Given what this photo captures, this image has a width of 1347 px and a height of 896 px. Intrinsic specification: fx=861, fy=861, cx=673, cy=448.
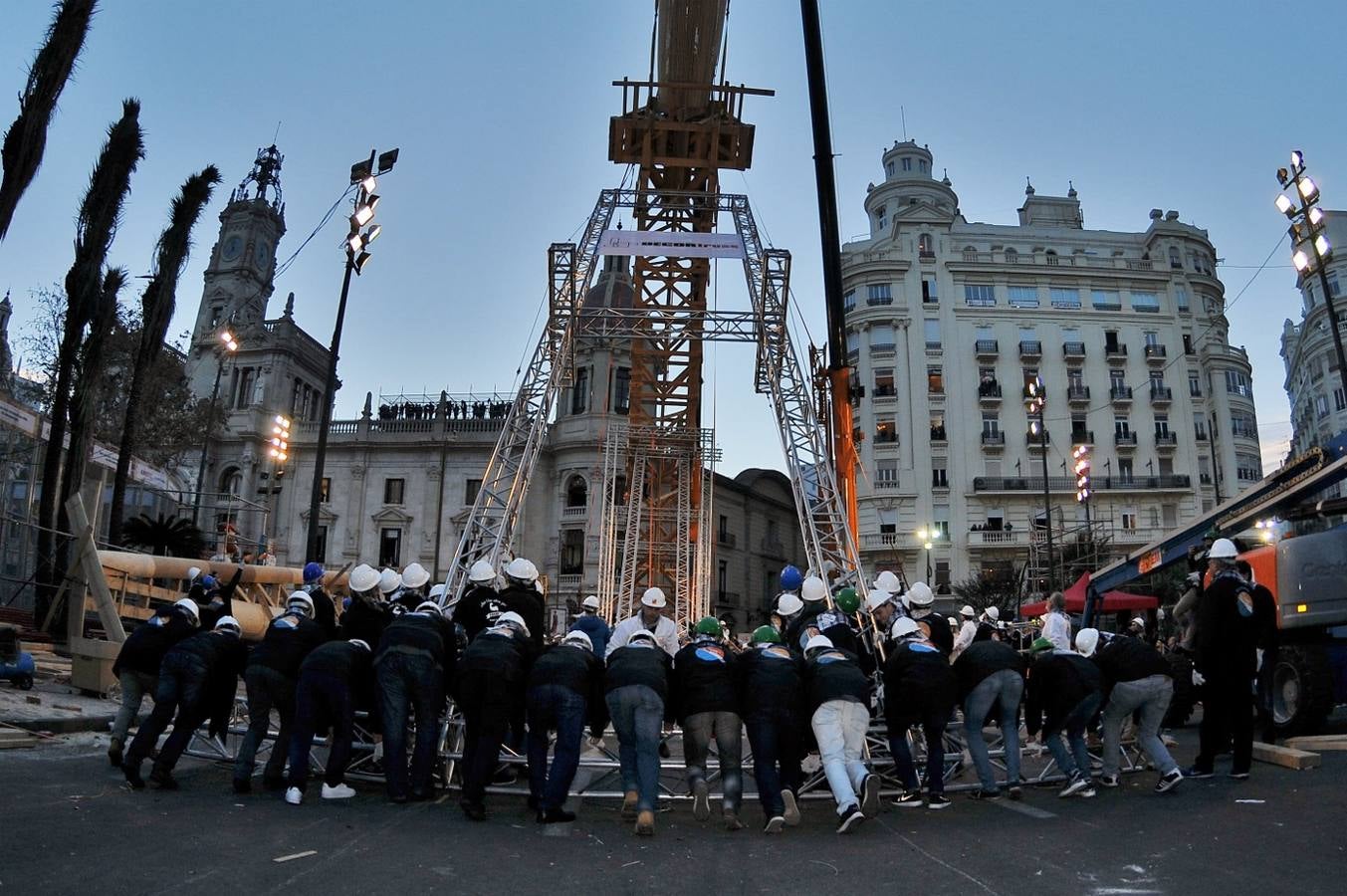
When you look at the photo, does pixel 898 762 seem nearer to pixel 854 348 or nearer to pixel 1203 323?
pixel 854 348

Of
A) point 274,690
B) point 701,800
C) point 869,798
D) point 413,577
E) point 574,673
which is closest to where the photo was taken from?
point 869,798

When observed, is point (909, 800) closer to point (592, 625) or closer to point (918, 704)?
point (918, 704)

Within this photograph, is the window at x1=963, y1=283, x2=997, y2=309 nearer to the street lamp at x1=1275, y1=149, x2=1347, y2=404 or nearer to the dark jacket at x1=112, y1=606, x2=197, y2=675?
the street lamp at x1=1275, y1=149, x2=1347, y2=404

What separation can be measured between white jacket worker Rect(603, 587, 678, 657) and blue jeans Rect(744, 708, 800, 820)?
1267mm

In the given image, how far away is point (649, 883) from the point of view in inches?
196

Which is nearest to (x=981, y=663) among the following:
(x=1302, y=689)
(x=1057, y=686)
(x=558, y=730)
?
(x=1057, y=686)

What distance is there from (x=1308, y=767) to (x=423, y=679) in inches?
339

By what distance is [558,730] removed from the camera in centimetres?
689

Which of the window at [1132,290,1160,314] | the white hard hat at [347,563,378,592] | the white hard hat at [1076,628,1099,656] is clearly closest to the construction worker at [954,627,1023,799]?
the white hard hat at [1076,628,1099,656]

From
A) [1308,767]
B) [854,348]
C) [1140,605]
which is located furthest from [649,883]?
[854,348]

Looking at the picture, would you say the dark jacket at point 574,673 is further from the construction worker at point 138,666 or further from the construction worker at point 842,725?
the construction worker at point 138,666

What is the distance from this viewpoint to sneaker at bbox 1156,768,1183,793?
742cm

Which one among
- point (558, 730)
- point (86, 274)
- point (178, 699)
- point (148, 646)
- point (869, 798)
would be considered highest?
point (86, 274)

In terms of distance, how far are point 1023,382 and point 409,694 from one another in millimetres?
51105
